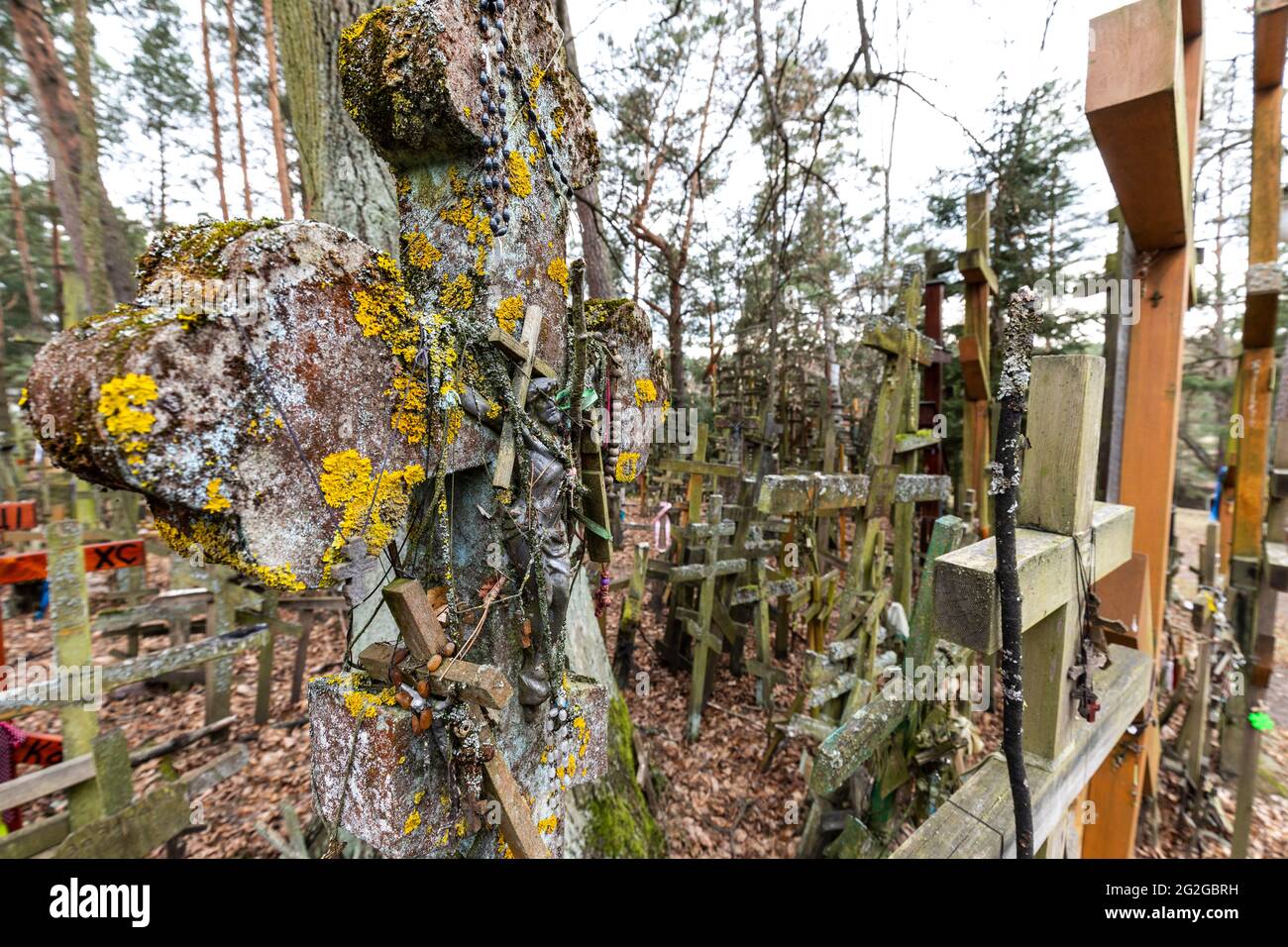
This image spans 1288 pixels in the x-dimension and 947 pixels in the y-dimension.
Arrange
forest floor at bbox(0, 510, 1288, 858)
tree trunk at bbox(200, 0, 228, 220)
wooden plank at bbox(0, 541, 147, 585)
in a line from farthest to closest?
tree trunk at bbox(200, 0, 228, 220) → forest floor at bbox(0, 510, 1288, 858) → wooden plank at bbox(0, 541, 147, 585)

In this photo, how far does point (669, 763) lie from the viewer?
471 centimetres

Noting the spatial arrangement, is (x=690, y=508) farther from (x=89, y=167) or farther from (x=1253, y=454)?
(x=89, y=167)

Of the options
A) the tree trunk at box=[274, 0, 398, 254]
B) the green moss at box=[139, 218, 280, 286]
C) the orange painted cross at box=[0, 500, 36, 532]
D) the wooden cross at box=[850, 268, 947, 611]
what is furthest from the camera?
the orange painted cross at box=[0, 500, 36, 532]

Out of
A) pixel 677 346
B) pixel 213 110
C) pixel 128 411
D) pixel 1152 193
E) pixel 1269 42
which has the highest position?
pixel 213 110

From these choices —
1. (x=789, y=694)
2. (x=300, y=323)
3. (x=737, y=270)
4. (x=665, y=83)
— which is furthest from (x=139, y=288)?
(x=737, y=270)

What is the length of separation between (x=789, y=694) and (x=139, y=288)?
20.5 feet

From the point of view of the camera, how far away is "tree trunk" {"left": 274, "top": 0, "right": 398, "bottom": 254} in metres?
2.91

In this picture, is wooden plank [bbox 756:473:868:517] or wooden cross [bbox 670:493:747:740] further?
wooden cross [bbox 670:493:747:740]

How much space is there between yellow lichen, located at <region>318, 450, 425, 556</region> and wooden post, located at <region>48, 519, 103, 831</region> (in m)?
2.38

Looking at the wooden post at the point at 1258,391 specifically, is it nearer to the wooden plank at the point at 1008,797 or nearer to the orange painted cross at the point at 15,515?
Answer: the wooden plank at the point at 1008,797

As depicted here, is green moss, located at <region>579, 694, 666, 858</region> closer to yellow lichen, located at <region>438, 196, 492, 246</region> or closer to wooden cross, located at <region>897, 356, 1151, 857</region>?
wooden cross, located at <region>897, 356, 1151, 857</region>

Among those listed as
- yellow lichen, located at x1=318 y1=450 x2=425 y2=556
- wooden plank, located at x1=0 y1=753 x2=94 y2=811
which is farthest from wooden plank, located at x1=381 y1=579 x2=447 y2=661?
wooden plank, located at x1=0 y1=753 x2=94 y2=811

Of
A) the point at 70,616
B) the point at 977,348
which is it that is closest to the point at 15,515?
the point at 70,616

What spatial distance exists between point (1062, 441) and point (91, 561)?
18.1 ft
